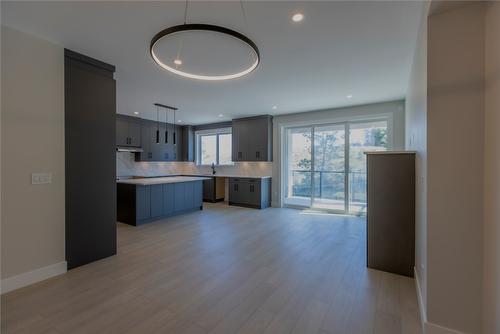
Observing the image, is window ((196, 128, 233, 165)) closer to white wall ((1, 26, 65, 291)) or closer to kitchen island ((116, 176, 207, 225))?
kitchen island ((116, 176, 207, 225))

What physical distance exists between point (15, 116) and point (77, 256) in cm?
173

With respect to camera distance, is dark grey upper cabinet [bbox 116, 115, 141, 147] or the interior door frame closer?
the interior door frame

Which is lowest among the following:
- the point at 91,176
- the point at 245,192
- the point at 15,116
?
the point at 245,192

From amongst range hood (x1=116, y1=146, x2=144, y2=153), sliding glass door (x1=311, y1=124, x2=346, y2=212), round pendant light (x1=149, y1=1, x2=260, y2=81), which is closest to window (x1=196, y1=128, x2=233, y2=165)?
range hood (x1=116, y1=146, x2=144, y2=153)

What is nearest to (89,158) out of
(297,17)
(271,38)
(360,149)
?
(271,38)

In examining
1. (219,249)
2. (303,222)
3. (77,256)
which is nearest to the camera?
(77,256)

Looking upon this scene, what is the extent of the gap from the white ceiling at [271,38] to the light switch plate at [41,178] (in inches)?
59.4

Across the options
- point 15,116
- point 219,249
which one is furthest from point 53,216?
point 219,249

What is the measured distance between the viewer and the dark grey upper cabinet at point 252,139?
266 inches

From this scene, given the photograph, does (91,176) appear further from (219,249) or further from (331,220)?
(331,220)

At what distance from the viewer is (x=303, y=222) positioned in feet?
16.6

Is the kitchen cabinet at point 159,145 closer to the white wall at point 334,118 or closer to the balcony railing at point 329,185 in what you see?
the white wall at point 334,118

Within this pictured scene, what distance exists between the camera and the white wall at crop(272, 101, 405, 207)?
5121 mm

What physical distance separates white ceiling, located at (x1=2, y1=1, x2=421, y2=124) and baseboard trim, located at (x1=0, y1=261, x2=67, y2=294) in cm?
257
